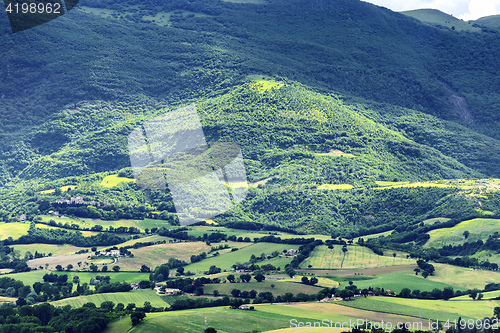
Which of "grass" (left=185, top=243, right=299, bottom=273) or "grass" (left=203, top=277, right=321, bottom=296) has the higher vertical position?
"grass" (left=203, top=277, right=321, bottom=296)

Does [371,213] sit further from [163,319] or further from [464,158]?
[163,319]

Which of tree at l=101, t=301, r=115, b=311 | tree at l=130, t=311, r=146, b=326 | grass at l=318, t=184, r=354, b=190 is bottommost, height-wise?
grass at l=318, t=184, r=354, b=190

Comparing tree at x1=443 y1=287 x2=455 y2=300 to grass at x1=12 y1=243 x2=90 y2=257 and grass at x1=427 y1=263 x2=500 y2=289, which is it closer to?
grass at x1=427 y1=263 x2=500 y2=289

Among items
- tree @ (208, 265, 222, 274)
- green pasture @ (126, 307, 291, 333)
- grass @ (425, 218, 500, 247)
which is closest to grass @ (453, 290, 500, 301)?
green pasture @ (126, 307, 291, 333)

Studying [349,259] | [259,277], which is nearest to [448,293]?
[349,259]

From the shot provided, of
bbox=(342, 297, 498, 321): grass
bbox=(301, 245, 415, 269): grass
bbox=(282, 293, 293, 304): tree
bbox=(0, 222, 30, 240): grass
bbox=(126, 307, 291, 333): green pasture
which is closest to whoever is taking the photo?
bbox=(126, 307, 291, 333): green pasture

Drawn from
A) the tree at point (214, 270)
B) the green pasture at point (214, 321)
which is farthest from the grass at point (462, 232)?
the green pasture at point (214, 321)
